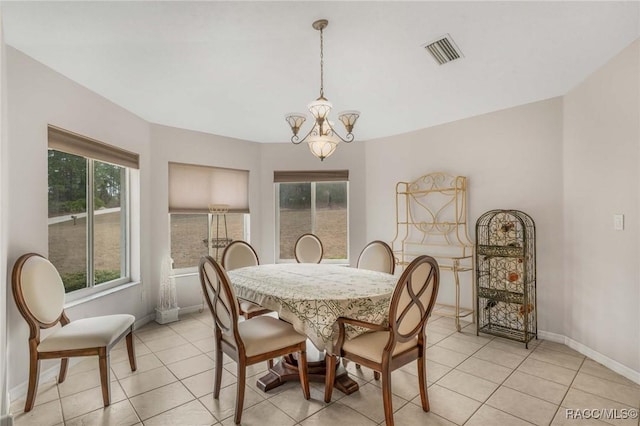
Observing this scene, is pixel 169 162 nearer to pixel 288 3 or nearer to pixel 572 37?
pixel 288 3

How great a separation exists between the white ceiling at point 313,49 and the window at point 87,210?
1.93ft

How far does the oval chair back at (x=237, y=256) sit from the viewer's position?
3.36 meters

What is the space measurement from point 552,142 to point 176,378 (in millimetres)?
4040

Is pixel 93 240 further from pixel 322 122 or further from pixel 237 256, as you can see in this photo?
pixel 322 122

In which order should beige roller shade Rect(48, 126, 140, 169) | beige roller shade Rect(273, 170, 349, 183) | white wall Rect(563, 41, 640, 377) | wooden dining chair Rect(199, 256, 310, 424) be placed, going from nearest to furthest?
wooden dining chair Rect(199, 256, 310, 424), white wall Rect(563, 41, 640, 377), beige roller shade Rect(48, 126, 140, 169), beige roller shade Rect(273, 170, 349, 183)

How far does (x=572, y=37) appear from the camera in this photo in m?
2.23

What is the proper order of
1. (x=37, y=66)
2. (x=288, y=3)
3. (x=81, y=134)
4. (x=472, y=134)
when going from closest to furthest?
(x=288, y=3), (x=37, y=66), (x=81, y=134), (x=472, y=134)

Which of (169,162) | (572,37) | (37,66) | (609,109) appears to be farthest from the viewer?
(169,162)

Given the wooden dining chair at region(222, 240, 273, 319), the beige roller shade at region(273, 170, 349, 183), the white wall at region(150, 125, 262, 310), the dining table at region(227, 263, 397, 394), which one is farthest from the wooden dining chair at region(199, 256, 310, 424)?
the beige roller shade at region(273, 170, 349, 183)

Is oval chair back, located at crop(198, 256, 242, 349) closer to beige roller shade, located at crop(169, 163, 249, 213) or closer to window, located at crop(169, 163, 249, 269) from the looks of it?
window, located at crop(169, 163, 249, 269)

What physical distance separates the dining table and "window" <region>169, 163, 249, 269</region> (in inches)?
68.8

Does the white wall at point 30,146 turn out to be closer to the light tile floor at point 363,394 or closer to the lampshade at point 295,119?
the light tile floor at point 363,394

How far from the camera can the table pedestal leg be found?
2346 mm

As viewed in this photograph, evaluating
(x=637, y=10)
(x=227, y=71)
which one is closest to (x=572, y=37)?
(x=637, y=10)
